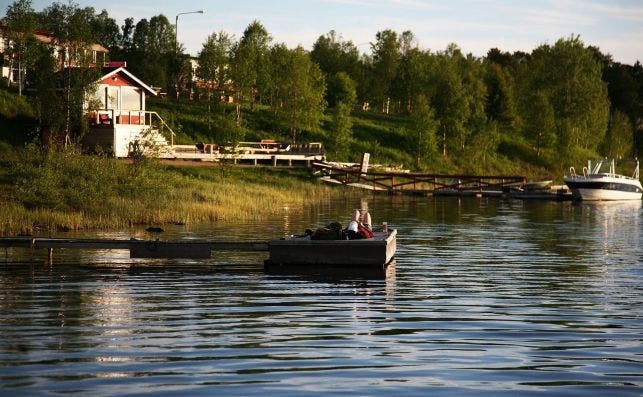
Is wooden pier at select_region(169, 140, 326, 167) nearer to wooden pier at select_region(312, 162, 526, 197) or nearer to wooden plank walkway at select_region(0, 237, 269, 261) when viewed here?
wooden pier at select_region(312, 162, 526, 197)

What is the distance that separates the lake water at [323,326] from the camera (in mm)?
15195

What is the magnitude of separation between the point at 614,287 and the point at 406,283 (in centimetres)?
577

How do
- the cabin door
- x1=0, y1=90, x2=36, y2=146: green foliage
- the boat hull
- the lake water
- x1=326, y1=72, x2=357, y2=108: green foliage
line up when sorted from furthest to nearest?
x1=326, y1=72, x2=357, y2=108: green foliage, the boat hull, the cabin door, x1=0, y1=90, x2=36, y2=146: green foliage, the lake water

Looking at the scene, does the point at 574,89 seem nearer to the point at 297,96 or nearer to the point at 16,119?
the point at 297,96

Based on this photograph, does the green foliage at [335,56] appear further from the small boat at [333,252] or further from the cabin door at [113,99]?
the small boat at [333,252]

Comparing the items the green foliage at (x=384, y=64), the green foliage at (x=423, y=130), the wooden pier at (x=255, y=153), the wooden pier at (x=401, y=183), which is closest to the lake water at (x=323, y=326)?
the wooden pier at (x=255, y=153)

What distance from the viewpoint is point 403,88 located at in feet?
396

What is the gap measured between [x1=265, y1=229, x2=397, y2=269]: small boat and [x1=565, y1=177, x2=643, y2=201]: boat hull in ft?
170

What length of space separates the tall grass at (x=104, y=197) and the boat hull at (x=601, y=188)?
2609 cm

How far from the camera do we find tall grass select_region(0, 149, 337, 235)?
4109 centimetres

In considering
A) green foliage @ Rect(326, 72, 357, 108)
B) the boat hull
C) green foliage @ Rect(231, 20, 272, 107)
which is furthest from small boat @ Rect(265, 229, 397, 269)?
green foliage @ Rect(326, 72, 357, 108)

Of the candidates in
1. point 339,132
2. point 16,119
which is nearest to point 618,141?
point 339,132

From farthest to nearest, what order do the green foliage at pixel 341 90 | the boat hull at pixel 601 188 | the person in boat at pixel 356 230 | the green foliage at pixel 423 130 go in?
1. the green foliage at pixel 341 90
2. the green foliage at pixel 423 130
3. the boat hull at pixel 601 188
4. the person in boat at pixel 356 230

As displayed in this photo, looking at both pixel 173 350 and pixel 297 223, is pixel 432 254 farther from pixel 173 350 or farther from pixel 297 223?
pixel 173 350
